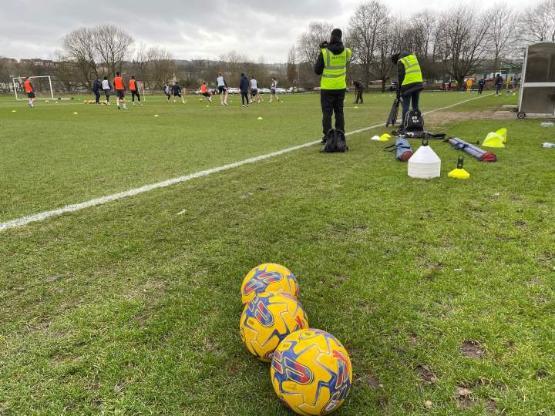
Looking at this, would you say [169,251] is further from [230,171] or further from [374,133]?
[374,133]

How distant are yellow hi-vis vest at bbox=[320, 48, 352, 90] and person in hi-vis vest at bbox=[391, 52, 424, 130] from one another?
2.42 metres

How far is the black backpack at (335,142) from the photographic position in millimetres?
7742

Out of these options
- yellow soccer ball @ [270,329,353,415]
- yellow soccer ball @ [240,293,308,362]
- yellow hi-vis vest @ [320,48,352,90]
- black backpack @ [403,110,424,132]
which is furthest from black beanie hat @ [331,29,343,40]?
yellow soccer ball @ [270,329,353,415]

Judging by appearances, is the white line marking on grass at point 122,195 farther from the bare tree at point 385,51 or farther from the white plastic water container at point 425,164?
the bare tree at point 385,51

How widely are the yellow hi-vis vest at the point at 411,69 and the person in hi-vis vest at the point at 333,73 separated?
2.31 meters

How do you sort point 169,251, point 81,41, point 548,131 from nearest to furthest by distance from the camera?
1. point 169,251
2. point 548,131
3. point 81,41

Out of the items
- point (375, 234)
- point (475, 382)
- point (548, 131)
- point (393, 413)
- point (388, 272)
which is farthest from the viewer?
point (548, 131)

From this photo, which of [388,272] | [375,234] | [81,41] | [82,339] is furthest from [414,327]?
[81,41]

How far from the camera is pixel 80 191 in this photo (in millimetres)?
5418

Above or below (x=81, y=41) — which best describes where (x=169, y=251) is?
below

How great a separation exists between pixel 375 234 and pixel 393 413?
2123 millimetres

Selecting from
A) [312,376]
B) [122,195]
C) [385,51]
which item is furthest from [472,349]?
[385,51]

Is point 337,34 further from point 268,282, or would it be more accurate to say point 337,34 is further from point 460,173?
point 268,282

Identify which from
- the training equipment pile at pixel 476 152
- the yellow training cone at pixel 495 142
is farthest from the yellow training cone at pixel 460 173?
the yellow training cone at pixel 495 142
